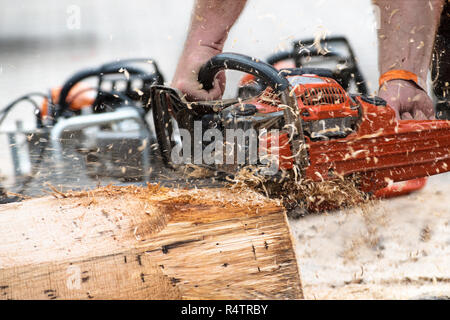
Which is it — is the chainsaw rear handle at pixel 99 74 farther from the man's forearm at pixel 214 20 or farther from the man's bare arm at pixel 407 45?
the man's bare arm at pixel 407 45

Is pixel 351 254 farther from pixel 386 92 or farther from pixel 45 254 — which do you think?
pixel 45 254

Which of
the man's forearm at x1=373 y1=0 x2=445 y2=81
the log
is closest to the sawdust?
the log

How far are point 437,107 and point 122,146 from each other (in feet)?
6.36

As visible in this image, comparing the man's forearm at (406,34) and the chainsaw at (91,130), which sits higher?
the man's forearm at (406,34)

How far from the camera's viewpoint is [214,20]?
2014 mm

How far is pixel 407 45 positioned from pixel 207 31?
976 mm

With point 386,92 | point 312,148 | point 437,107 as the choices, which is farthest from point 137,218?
point 437,107

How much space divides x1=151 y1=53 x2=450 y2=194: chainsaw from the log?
238mm

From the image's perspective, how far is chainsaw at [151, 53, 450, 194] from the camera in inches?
49.6

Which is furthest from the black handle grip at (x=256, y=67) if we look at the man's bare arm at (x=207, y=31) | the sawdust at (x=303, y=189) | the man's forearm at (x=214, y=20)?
the man's forearm at (x=214, y=20)

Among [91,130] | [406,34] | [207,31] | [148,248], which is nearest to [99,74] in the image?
[91,130]

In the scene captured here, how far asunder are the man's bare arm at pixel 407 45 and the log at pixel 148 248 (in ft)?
3.67

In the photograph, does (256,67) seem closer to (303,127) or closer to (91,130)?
(303,127)

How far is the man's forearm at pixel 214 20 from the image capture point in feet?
6.40
